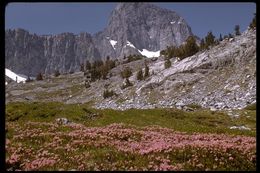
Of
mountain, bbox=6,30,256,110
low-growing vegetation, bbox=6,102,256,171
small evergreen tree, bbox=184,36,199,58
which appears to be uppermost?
small evergreen tree, bbox=184,36,199,58

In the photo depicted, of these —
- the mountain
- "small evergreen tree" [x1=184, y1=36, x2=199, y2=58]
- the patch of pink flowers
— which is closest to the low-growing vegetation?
the patch of pink flowers

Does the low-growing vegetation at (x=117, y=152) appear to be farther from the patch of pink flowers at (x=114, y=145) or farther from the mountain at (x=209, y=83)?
the mountain at (x=209, y=83)

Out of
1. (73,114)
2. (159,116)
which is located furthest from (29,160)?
(159,116)

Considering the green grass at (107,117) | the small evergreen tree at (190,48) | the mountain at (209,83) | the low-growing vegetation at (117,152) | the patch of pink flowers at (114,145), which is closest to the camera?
the low-growing vegetation at (117,152)

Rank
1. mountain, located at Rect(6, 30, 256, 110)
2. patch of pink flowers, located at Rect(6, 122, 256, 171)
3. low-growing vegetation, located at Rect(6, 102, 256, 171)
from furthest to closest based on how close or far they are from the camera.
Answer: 1. mountain, located at Rect(6, 30, 256, 110)
2. patch of pink flowers, located at Rect(6, 122, 256, 171)
3. low-growing vegetation, located at Rect(6, 102, 256, 171)

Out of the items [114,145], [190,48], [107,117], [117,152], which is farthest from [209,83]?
[117,152]

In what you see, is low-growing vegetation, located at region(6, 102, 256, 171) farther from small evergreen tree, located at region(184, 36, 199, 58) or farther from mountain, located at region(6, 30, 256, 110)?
small evergreen tree, located at region(184, 36, 199, 58)

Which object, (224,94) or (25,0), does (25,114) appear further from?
(224,94)


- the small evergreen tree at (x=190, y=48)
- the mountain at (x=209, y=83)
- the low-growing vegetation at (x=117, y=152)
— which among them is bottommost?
the low-growing vegetation at (x=117, y=152)

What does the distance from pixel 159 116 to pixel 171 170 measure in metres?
29.4

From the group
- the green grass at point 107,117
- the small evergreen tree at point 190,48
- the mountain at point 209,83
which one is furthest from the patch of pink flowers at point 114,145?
the small evergreen tree at point 190,48

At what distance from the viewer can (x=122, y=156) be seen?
16.6m

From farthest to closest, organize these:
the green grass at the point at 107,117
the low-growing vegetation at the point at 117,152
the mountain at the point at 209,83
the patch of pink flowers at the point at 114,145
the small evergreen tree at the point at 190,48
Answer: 1. the small evergreen tree at the point at 190,48
2. the mountain at the point at 209,83
3. the green grass at the point at 107,117
4. the patch of pink flowers at the point at 114,145
5. the low-growing vegetation at the point at 117,152
